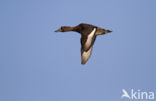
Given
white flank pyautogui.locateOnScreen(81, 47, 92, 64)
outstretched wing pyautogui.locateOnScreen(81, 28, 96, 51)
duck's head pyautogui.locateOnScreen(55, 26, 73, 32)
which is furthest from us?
duck's head pyautogui.locateOnScreen(55, 26, 73, 32)

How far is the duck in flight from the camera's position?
12.5m

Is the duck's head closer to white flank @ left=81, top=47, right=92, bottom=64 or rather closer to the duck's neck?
the duck's neck

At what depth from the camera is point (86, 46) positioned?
1273cm

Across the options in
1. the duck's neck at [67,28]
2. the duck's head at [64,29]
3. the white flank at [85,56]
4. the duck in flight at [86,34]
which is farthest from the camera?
the duck's head at [64,29]

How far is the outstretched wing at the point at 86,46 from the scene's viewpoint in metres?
12.4

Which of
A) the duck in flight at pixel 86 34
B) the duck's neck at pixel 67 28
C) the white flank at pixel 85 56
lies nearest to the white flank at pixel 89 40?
the duck in flight at pixel 86 34

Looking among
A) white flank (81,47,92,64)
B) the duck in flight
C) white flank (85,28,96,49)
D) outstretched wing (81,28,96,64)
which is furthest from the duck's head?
white flank (81,47,92,64)

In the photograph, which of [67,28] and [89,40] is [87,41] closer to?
[89,40]

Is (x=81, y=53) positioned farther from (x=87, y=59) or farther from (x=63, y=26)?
(x=63, y=26)

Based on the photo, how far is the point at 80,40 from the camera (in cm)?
1298

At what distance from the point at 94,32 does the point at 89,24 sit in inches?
26.1

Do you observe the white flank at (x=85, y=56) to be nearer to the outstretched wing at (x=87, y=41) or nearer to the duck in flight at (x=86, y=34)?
the duck in flight at (x=86, y=34)

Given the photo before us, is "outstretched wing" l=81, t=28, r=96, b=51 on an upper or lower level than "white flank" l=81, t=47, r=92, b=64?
upper

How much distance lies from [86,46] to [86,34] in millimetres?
754
